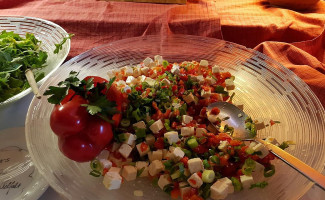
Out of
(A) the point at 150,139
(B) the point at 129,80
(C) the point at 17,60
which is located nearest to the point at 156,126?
(A) the point at 150,139

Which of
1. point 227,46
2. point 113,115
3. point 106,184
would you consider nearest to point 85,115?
point 113,115

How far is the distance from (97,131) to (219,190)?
1.28ft

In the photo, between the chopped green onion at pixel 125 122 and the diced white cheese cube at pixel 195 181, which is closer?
the diced white cheese cube at pixel 195 181

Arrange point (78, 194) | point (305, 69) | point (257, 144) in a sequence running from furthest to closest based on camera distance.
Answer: point (305, 69)
point (257, 144)
point (78, 194)

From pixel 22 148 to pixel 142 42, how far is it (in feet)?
2.28

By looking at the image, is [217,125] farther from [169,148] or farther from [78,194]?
[78,194]

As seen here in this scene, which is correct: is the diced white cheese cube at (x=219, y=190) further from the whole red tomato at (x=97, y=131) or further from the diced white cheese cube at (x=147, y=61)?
the diced white cheese cube at (x=147, y=61)

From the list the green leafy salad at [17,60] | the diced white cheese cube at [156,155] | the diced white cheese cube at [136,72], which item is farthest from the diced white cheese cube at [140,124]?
the green leafy salad at [17,60]

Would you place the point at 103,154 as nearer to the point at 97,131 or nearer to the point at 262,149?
the point at 97,131

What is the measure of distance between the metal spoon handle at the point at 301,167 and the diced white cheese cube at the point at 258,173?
60mm

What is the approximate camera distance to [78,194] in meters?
0.88

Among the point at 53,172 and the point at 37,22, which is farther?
the point at 37,22

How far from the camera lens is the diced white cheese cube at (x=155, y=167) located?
3.06ft

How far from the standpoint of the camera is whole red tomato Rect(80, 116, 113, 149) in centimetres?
93
